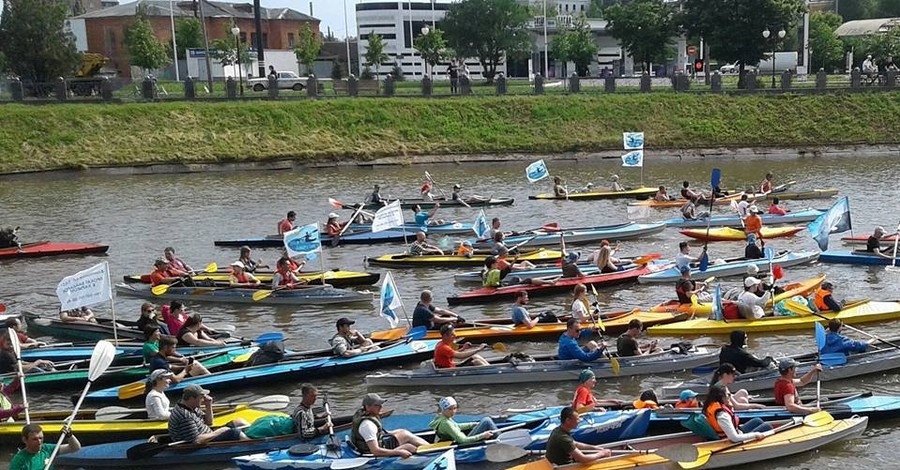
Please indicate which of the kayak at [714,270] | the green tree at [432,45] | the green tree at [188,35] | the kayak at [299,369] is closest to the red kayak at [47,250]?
the kayak at [299,369]

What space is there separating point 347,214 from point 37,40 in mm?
33601

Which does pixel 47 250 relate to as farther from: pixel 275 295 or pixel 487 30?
pixel 487 30

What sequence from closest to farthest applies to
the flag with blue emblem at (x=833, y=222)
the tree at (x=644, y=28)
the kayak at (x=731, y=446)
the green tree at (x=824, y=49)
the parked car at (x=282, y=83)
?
the kayak at (x=731, y=446) → the flag with blue emblem at (x=833, y=222) → the parked car at (x=282, y=83) → the tree at (x=644, y=28) → the green tree at (x=824, y=49)

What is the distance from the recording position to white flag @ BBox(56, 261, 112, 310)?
17250mm

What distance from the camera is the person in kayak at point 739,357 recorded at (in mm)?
14984

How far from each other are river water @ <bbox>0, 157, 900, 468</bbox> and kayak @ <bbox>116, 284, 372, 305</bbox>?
272 millimetres

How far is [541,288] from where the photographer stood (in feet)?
73.0

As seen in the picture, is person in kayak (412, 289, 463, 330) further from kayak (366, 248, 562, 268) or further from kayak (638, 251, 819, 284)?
kayak (366, 248, 562, 268)

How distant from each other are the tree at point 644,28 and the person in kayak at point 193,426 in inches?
2440

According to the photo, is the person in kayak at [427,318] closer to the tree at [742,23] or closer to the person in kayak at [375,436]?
the person in kayak at [375,436]

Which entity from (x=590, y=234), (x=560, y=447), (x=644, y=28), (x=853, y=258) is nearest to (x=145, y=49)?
(x=644, y=28)

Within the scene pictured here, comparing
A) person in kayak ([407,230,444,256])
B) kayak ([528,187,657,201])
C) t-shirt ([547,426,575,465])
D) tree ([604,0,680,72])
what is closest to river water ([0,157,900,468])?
kayak ([528,187,657,201])

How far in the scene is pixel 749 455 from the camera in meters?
12.8

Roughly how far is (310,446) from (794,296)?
11.9 metres
